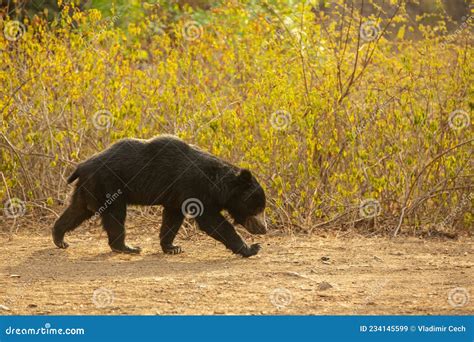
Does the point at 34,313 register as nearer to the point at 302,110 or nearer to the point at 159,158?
the point at 159,158

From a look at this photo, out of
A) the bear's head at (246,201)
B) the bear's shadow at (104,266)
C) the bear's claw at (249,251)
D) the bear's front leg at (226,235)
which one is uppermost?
the bear's head at (246,201)

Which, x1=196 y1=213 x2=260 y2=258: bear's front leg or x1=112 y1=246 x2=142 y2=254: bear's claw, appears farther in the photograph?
x1=112 y1=246 x2=142 y2=254: bear's claw

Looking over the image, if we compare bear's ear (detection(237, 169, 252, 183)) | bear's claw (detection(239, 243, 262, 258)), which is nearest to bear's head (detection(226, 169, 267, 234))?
bear's ear (detection(237, 169, 252, 183))

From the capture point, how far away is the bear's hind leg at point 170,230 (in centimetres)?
865

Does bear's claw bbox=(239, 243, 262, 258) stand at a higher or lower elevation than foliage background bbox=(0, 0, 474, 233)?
lower

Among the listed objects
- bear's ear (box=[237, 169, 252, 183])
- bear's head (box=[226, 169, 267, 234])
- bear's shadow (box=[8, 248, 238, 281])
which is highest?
bear's ear (box=[237, 169, 252, 183])

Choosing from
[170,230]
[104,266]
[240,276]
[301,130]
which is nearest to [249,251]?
[170,230]

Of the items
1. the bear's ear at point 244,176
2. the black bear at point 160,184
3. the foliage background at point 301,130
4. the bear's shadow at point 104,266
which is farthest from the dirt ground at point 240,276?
the bear's ear at point 244,176

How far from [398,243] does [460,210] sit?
1176 mm

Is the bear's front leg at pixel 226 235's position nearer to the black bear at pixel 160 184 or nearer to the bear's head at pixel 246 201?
the black bear at pixel 160 184

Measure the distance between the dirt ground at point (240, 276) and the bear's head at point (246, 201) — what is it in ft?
1.11

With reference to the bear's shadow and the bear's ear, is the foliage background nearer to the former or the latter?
the bear's ear

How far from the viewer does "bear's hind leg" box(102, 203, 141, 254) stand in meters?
8.36

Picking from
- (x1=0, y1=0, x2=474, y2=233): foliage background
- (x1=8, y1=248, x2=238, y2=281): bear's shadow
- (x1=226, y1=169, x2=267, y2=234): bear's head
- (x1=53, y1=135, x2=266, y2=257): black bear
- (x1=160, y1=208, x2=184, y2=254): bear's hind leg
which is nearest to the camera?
(x1=8, y1=248, x2=238, y2=281): bear's shadow
